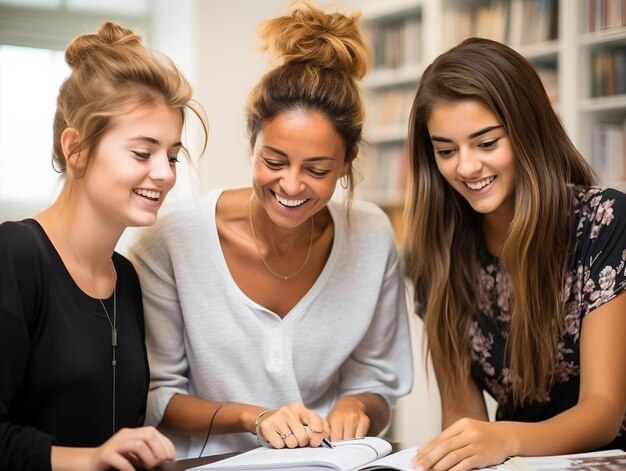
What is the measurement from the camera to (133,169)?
1450 mm

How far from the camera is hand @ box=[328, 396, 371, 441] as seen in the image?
1.57m

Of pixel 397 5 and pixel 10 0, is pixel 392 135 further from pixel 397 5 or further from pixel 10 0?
pixel 10 0

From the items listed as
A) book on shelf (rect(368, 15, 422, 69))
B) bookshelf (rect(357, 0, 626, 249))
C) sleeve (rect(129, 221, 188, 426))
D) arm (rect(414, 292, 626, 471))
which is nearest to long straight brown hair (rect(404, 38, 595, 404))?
arm (rect(414, 292, 626, 471))

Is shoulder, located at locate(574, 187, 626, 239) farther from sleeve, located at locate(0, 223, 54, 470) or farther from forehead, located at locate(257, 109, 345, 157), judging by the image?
sleeve, located at locate(0, 223, 54, 470)

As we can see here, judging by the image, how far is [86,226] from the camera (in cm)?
148

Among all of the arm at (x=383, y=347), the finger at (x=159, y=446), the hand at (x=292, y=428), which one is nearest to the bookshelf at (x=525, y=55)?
the arm at (x=383, y=347)

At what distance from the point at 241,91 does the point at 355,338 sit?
9.60ft

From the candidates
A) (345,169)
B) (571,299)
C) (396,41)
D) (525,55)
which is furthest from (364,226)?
(396,41)

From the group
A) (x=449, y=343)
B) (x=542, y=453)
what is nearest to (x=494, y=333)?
(x=449, y=343)

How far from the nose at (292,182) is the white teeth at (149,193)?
0.27m

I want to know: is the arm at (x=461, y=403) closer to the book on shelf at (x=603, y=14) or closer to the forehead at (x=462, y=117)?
the forehead at (x=462, y=117)

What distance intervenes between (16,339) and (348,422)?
647mm

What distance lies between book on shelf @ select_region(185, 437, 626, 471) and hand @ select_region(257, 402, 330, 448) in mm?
42

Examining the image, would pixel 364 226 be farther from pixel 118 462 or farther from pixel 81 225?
pixel 118 462
